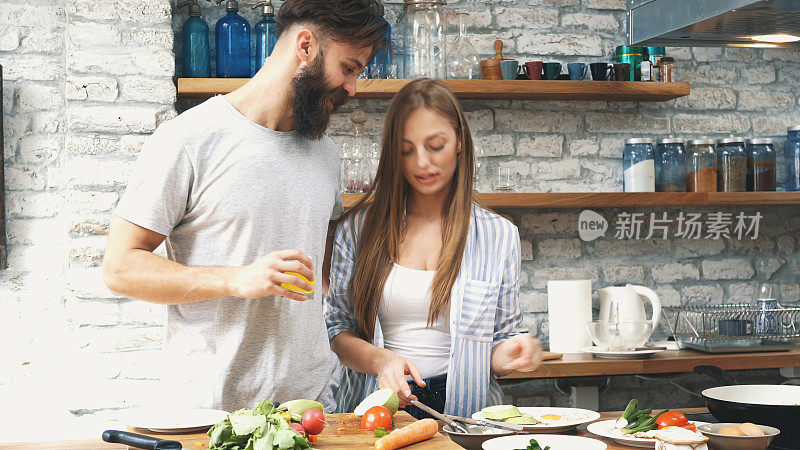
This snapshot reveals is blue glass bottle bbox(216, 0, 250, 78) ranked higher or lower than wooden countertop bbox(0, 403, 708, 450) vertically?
higher

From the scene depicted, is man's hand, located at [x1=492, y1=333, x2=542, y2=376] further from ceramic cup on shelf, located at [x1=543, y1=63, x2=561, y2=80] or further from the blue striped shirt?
ceramic cup on shelf, located at [x1=543, y1=63, x2=561, y2=80]

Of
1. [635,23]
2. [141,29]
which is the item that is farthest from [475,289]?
[141,29]

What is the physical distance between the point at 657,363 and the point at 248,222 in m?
2.15

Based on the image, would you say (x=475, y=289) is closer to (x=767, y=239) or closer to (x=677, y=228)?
(x=677, y=228)

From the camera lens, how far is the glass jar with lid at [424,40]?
3.45 m

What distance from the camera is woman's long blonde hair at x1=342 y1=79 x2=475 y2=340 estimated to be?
2.08 m

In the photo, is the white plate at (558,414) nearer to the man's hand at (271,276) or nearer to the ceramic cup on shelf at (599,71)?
the man's hand at (271,276)

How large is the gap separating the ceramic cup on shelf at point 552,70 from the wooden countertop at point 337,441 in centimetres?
216

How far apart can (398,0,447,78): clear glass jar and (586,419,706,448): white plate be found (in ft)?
6.78

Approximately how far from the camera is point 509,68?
3518 mm

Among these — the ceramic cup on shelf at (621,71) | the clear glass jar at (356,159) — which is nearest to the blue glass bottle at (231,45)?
the clear glass jar at (356,159)

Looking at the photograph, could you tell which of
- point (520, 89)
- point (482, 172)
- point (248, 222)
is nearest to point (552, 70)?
point (520, 89)

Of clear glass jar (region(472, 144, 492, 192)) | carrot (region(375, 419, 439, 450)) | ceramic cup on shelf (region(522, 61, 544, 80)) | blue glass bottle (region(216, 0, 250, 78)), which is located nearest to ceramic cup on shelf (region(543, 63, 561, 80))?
ceramic cup on shelf (region(522, 61, 544, 80))

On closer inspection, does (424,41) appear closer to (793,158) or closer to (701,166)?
(701,166)
